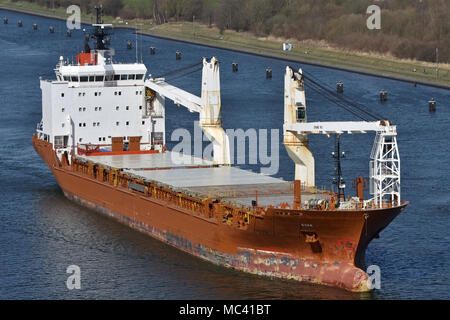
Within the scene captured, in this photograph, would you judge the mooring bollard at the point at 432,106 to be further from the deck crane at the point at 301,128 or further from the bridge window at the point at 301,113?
the bridge window at the point at 301,113

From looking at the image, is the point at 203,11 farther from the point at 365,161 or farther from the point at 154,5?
the point at 365,161

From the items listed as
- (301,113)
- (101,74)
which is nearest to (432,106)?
(101,74)

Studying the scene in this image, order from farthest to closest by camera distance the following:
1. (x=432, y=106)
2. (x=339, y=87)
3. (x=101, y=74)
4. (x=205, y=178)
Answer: (x=339, y=87)
(x=432, y=106)
(x=101, y=74)
(x=205, y=178)

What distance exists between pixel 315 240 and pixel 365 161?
2715cm

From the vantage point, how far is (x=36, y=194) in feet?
225

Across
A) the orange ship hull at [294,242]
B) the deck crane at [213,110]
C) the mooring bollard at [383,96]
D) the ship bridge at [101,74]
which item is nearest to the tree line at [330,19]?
the mooring bollard at [383,96]

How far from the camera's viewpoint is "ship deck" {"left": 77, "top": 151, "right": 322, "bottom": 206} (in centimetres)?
5147

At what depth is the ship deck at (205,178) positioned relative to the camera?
51.5 metres

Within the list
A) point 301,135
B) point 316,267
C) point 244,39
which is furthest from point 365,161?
point 244,39

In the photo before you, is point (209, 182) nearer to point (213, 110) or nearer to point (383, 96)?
point (213, 110)

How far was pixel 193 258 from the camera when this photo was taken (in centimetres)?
5197

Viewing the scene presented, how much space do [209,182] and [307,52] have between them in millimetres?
85062

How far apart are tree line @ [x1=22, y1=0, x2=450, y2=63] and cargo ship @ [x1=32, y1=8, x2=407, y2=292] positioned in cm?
6561

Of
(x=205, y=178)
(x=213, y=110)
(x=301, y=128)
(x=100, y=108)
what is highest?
(x=301, y=128)
